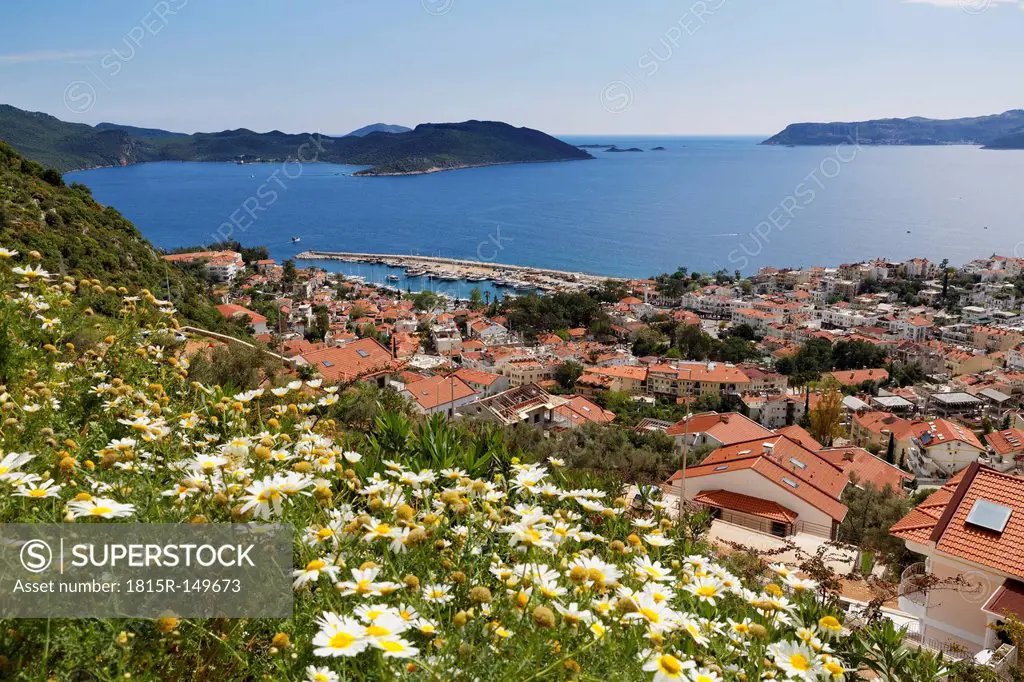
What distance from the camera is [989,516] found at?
365 cm

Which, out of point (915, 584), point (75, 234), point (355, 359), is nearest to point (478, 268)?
point (75, 234)

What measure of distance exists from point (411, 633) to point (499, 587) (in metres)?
0.17

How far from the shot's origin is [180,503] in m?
1.24

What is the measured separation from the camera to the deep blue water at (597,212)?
62.0 m

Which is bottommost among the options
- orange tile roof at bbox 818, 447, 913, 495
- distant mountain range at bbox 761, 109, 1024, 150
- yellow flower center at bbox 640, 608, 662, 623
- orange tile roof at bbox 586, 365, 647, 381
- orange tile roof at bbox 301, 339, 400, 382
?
orange tile roof at bbox 586, 365, 647, 381

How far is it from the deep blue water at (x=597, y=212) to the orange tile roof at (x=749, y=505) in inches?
1838

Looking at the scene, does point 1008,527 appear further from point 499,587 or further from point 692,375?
point 692,375

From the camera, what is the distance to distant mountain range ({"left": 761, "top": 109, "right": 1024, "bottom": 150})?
575ft

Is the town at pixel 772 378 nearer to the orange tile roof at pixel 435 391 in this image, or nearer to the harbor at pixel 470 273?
the orange tile roof at pixel 435 391

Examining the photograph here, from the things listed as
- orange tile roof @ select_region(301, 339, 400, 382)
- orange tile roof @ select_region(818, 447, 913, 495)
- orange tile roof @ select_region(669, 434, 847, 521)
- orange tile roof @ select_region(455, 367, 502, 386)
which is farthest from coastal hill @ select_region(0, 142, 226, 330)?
A: orange tile roof @ select_region(818, 447, 913, 495)

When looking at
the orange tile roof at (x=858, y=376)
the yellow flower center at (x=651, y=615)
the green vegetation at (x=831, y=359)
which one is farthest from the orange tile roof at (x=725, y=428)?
the green vegetation at (x=831, y=359)

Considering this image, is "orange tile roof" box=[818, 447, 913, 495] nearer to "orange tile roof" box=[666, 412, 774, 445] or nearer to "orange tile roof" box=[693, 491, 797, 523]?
"orange tile roof" box=[666, 412, 774, 445]

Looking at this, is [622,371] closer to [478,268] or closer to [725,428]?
[725,428]

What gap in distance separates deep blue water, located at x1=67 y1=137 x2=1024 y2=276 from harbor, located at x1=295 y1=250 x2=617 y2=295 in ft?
7.17
